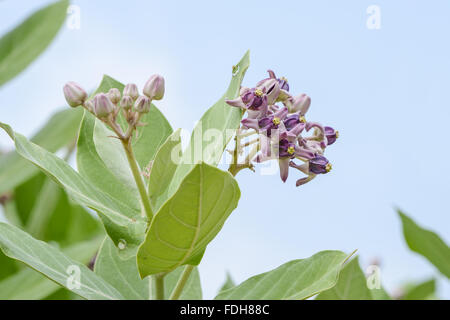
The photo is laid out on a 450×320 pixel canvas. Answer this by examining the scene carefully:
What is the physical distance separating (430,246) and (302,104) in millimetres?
1104

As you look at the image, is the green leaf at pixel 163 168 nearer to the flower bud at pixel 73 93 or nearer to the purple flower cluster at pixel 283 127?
the purple flower cluster at pixel 283 127

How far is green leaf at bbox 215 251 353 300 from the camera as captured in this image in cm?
189

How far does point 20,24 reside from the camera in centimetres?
354

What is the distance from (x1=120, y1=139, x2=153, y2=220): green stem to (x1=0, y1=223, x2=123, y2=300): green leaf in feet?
0.95

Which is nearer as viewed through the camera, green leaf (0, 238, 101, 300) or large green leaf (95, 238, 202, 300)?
large green leaf (95, 238, 202, 300)

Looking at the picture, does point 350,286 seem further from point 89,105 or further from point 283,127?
point 89,105

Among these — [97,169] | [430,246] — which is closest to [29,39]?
[97,169]

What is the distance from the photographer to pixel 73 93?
1870 mm

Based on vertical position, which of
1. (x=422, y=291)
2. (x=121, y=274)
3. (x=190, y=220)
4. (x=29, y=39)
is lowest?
(x=422, y=291)

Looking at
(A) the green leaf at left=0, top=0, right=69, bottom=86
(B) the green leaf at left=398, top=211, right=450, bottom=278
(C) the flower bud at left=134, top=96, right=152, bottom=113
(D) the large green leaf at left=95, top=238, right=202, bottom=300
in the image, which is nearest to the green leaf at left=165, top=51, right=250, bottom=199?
(C) the flower bud at left=134, top=96, right=152, bottom=113

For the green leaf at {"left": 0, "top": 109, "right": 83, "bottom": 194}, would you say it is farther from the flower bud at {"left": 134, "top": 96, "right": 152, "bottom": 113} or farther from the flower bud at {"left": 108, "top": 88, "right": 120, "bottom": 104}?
the flower bud at {"left": 134, "top": 96, "right": 152, "bottom": 113}

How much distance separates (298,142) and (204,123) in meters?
0.28

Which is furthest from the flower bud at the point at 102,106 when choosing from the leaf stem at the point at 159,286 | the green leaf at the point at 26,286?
the green leaf at the point at 26,286

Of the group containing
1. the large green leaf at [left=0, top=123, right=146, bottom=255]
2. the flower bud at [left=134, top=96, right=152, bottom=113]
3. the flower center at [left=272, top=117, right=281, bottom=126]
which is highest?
the flower bud at [left=134, top=96, right=152, bottom=113]
